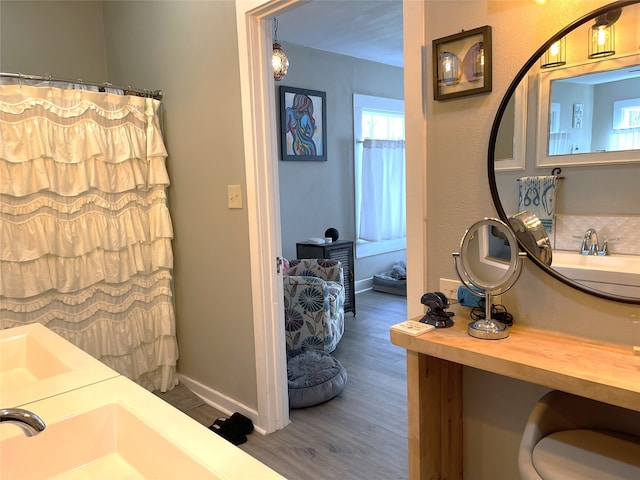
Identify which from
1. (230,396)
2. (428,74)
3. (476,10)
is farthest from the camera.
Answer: (230,396)

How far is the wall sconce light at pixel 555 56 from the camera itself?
1.27 metres

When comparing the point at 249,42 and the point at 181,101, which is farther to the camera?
the point at 181,101

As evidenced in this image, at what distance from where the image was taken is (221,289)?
260cm

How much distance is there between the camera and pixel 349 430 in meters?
2.44

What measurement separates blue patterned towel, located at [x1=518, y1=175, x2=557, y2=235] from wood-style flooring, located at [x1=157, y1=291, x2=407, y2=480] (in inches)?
52.4

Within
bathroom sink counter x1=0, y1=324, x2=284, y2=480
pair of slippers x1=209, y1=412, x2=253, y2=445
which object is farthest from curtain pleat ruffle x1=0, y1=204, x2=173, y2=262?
bathroom sink counter x1=0, y1=324, x2=284, y2=480

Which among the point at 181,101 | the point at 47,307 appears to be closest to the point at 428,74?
the point at 181,101

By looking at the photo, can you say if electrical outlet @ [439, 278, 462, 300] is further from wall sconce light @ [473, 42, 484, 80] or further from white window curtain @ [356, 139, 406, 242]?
white window curtain @ [356, 139, 406, 242]

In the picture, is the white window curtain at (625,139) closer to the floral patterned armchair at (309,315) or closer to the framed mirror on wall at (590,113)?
the framed mirror on wall at (590,113)

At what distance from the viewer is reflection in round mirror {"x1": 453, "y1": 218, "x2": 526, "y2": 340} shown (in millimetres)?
1285

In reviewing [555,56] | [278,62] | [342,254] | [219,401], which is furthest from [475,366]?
[342,254]

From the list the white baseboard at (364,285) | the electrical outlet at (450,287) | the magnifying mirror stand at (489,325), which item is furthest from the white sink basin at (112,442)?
the white baseboard at (364,285)

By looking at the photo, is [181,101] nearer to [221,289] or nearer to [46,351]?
[221,289]

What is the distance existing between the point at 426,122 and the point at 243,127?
1.06m
